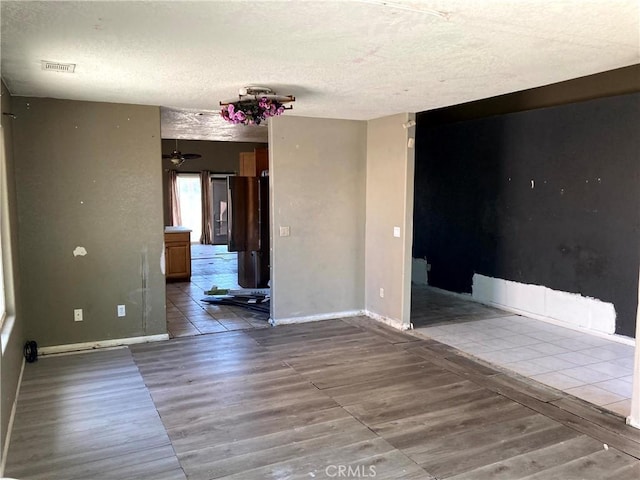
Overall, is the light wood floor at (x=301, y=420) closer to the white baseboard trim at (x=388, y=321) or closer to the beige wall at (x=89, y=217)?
the beige wall at (x=89, y=217)

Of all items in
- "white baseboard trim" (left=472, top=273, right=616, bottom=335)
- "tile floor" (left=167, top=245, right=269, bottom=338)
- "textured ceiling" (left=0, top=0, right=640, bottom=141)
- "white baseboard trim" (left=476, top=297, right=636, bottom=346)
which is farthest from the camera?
"tile floor" (left=167, top=245, right=269, bottom=338)

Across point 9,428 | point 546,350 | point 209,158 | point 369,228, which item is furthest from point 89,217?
point 209,158

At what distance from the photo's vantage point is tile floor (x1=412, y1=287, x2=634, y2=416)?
371 cm

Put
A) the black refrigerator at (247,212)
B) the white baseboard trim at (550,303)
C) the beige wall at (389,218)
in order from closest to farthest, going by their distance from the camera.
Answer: the white baseboard trim at (550,303) < the beige wall at (389,218) < the black refrigerator at (247,212)

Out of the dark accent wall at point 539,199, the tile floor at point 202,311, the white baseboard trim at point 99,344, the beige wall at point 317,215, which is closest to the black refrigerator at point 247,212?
the tile floor at point 202,311

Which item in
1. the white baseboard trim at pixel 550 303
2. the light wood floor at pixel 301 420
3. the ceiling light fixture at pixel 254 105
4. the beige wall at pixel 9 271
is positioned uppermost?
the ceiling light fixture at pixel 254 105

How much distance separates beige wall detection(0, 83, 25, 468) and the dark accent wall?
5.27 meters

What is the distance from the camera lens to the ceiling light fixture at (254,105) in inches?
151

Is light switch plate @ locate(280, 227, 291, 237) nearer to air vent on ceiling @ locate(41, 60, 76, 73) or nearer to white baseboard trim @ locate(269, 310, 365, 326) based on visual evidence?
white baseboard trim @ locate(269, 310, 365, 326)

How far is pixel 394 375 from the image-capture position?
3.96 metres

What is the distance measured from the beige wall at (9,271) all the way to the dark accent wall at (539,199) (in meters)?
5.27

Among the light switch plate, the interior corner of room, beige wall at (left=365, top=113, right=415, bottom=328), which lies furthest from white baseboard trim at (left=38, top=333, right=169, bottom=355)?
A: beige wall at (left=365, top=113, right=415, bottom=328)

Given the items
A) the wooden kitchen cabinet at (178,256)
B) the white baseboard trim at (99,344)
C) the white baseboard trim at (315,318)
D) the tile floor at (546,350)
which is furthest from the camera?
the wooden kitchen cabinet at (178,256)

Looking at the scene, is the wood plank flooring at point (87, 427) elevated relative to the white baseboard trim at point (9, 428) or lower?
lower
